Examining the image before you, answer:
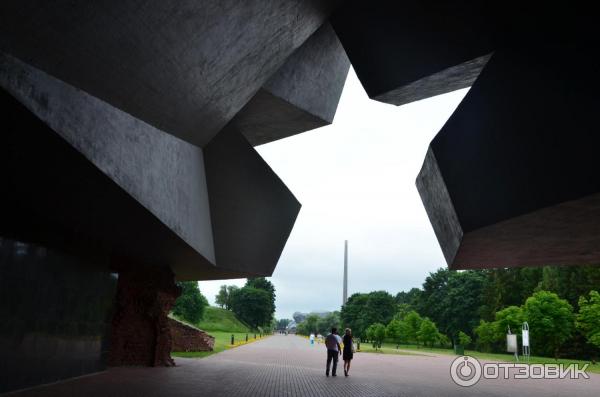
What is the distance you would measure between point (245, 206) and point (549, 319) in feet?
101

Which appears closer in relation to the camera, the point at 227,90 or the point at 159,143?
the point at 159,143

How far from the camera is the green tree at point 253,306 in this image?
102 metres

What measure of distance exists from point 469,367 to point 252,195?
1388cm

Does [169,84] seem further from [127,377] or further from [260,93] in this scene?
[127,377]

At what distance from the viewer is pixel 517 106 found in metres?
7.84

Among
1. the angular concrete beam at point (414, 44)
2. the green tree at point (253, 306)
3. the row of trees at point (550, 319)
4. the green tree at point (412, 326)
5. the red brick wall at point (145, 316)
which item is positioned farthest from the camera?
the green tree at point (253, 306)

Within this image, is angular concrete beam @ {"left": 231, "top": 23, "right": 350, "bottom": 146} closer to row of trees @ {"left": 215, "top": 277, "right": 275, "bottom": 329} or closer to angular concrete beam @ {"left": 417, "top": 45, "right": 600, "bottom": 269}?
angular concrete beam @ {"left": 417, "top": 45, "right": 600, "bottom": 269}

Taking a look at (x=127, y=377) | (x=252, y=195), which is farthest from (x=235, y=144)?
(x=127, y=377)

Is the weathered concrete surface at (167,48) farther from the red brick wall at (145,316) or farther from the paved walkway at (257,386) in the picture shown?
the red brick wall at (145,316)

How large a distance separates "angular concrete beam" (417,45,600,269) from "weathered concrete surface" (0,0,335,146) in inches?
180

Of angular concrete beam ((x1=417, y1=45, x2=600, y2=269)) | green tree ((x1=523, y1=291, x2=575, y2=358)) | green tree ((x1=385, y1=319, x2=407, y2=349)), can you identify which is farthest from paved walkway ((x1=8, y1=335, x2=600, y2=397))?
green tree ((x1=385, y1=319, x2=407, y2=349))

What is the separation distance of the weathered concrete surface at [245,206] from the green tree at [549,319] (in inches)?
1105

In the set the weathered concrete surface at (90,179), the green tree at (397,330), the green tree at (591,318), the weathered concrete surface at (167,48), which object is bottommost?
the green tree at (397,330)

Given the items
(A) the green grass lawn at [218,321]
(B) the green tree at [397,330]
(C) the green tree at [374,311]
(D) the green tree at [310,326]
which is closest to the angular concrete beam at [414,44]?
(B) the green tree at [397,330]
